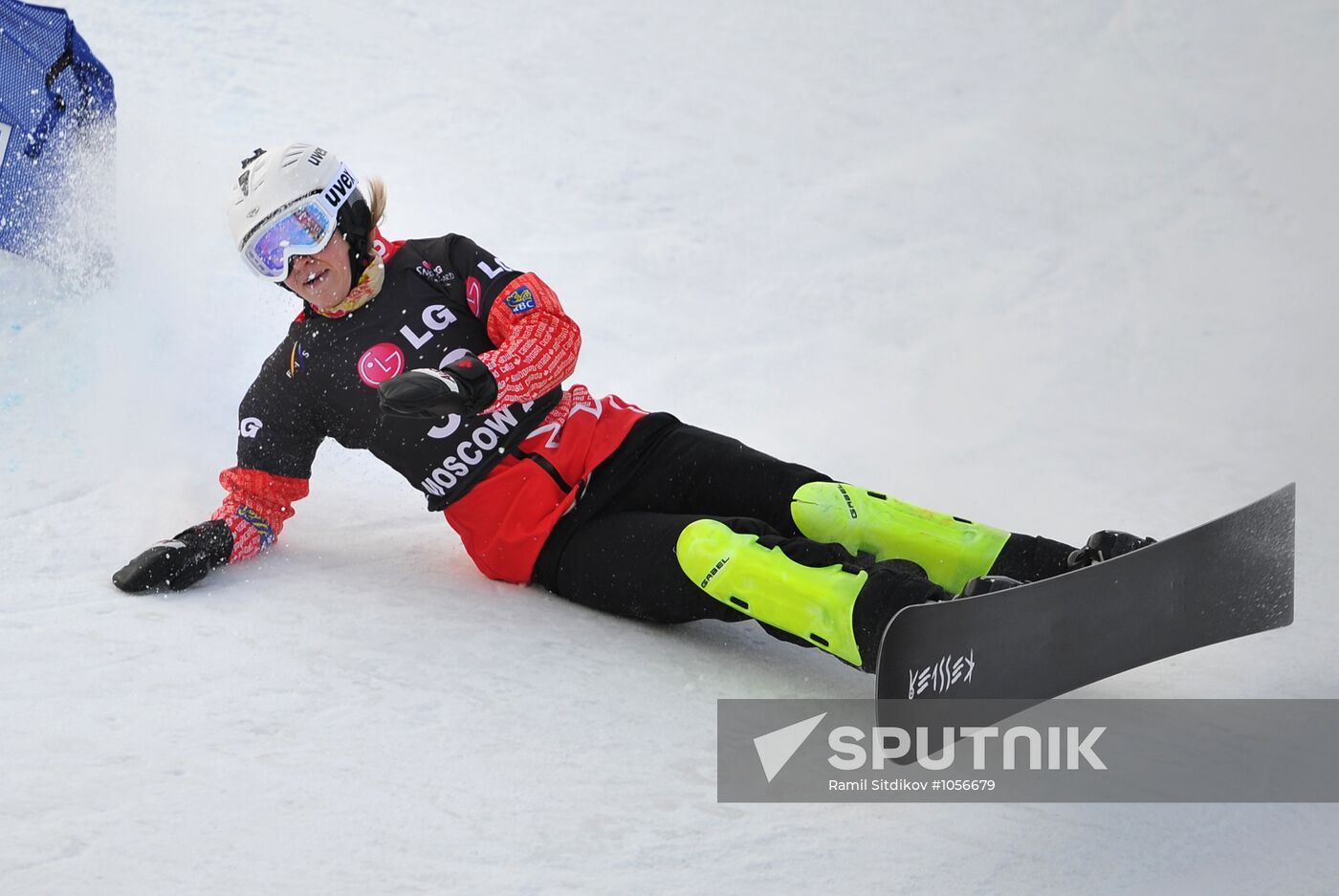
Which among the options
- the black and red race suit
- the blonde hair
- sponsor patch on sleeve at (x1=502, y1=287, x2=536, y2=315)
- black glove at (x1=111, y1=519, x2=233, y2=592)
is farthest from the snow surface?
the blonde hair

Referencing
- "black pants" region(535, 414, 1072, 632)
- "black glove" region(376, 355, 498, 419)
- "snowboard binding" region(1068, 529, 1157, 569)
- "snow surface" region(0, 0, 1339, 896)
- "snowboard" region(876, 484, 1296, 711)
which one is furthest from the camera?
"black pants" region(535, 414, 1072, 632)

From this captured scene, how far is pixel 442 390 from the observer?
2461mm

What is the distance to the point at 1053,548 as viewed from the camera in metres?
2.68

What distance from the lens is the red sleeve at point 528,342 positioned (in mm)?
2646

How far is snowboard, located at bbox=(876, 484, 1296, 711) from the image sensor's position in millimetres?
2145

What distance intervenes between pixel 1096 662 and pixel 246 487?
1891 mm

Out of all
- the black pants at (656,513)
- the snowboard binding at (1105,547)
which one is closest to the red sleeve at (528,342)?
the black pants at (656,513)

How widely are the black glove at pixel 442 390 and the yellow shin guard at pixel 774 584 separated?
50 cm

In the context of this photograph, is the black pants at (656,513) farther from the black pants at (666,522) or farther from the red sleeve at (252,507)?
the red sleeve at (252,507)

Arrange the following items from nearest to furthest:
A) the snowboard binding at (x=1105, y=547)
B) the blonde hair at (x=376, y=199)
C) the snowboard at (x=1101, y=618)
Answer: the snowboard at (x=1101, y=618), the snowboard binding at (x=1105, y=547), the blonde hair at (x=376, y=199)

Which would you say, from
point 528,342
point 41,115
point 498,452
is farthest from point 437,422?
point 41,115

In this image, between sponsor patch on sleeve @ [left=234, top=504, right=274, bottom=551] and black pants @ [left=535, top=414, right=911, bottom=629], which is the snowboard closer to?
black pants @ [left=535, top=414, right=911, bottom=629]

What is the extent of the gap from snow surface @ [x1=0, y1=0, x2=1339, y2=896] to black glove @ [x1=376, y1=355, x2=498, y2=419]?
484 mm

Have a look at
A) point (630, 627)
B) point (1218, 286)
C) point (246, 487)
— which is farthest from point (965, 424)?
point (246, 487)
